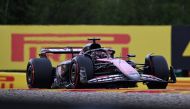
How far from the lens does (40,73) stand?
38.9ft

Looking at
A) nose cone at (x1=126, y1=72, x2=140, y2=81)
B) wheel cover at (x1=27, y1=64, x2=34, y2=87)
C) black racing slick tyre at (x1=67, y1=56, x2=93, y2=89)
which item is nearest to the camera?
nose cone at (x1=126, y1=72, x2=140, y2=81)

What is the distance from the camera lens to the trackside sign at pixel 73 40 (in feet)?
59.5

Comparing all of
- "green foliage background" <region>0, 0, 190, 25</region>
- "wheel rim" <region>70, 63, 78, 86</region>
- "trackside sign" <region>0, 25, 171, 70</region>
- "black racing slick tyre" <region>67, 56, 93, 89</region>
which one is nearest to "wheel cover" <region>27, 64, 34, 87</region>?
"wheel rim" <region>70, 63, 78, 86</region>

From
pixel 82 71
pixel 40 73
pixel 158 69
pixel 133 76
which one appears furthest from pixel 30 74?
pixel 158 69

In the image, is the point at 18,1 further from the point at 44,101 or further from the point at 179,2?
the point at 44,101

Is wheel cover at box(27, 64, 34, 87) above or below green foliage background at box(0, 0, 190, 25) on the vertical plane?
below

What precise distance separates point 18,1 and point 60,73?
53.4 feet

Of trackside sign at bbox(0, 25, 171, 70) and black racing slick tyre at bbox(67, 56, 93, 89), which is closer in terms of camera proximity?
black racing slick tyre at bbox(67, 56, 93, 89)

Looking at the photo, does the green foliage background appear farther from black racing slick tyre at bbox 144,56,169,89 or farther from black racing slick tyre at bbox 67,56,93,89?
black racing slick tyre at bbox 67,56,93,89

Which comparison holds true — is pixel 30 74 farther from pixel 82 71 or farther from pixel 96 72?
pixel 82 71

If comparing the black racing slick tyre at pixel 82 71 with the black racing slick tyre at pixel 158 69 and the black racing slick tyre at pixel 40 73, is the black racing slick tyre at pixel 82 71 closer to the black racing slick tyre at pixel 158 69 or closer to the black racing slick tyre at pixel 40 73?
the black racing slick tyre at pixel 40 73

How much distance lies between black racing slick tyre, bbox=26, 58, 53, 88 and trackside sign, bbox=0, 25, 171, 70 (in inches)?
238

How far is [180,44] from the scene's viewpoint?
18.0 metres

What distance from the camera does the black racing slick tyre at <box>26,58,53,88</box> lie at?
466 inches
